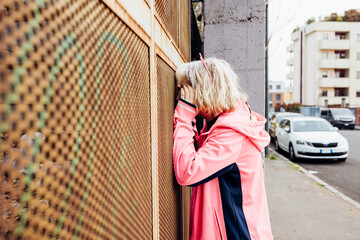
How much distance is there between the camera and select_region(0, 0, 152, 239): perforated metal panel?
407mm

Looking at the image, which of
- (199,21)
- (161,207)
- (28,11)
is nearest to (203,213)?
(161,207)

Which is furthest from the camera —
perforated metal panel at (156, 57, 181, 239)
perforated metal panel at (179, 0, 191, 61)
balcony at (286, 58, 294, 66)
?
balcony at (286, 58, 294, 66)

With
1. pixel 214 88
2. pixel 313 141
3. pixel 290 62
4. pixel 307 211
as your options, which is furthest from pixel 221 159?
pixel 290 62

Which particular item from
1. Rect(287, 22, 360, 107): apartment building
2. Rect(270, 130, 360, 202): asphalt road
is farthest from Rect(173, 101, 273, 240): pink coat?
Rect(287, 22, 360, 107): apartment building

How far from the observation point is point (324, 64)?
37.2 metres

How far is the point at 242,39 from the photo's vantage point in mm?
3141

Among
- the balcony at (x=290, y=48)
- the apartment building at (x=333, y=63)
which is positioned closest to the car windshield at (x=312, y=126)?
the apartment building at (x=333, y=63)

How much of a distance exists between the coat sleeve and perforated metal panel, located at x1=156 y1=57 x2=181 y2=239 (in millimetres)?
79

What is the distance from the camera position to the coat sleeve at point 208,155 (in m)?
1.38

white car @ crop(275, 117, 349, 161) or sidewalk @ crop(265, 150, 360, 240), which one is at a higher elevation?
white car @ crop(275, 117, 349, 161)

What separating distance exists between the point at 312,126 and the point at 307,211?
630cm

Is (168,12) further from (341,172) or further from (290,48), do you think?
(290,48)

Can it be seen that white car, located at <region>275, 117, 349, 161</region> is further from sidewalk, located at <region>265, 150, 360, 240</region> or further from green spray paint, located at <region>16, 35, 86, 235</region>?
green spray paint, located at <region>16, 35, 86, 235</region>

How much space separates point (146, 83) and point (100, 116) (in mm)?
467
